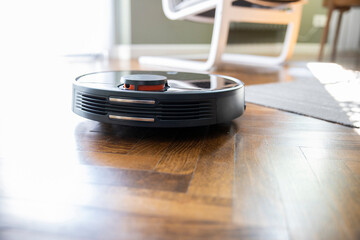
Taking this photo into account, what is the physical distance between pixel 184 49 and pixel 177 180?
2856 millimetres

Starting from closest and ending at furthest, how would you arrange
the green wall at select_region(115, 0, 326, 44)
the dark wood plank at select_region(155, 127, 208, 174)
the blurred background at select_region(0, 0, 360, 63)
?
the dark wood plank at select_region(155, 127, 208, 174)
the blurred background at select_region(0, 0, 360, 63)
the green wall at select_region(115, 0, 326, 44)

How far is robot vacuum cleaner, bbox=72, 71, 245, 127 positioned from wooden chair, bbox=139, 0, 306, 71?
1.17 m

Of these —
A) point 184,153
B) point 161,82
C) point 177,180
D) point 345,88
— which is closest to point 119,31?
point 345,88

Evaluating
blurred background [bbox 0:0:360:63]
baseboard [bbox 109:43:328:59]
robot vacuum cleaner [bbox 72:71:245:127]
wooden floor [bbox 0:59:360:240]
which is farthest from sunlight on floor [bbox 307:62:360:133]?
baseboard [bbox 109:43:328:59]

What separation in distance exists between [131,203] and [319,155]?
0.37 meters

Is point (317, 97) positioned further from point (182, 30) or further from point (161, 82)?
point (182, 30)

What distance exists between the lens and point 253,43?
388cm

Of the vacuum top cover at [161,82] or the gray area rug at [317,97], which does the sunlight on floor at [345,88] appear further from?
the vacuum top cover at [161,82]

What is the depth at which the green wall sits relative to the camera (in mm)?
2869

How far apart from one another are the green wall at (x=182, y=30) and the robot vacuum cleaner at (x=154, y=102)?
87.3 inches

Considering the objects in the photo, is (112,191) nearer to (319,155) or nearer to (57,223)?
(57,223)

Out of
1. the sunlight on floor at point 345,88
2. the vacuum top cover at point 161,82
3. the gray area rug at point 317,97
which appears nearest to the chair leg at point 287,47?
the sunlight on floor at point 345,88

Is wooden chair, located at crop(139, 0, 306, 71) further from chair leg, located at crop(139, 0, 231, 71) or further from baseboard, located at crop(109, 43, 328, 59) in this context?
baseboard, located at crop(109, 43, 328, 59)

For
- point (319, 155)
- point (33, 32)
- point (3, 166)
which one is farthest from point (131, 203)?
point (33, 32)
